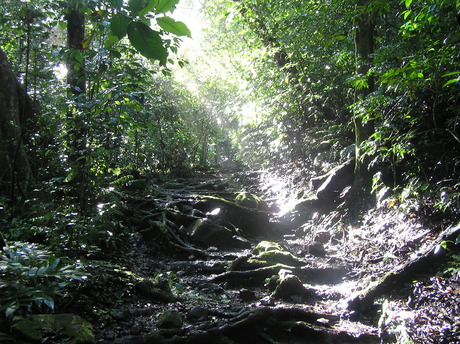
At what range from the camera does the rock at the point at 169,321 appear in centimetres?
319

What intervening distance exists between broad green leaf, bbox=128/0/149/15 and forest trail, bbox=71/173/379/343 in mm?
2732

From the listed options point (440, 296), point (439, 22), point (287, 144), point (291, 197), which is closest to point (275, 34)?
point (287, 144)

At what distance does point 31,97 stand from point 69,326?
7077 millimetres

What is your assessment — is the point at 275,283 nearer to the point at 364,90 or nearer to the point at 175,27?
the point at 175,27

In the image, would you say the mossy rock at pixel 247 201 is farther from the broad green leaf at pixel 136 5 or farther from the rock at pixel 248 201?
the broad green leaf at pixel 136 5

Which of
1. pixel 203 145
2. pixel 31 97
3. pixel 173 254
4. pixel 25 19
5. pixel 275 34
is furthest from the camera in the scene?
pixel 203 145

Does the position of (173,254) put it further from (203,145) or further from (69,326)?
(203,145)

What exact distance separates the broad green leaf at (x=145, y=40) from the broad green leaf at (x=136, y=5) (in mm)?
50

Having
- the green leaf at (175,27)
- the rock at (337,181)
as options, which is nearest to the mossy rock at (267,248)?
the rock at (337,181)

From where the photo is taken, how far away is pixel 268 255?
583 centimetres

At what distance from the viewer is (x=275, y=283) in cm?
487

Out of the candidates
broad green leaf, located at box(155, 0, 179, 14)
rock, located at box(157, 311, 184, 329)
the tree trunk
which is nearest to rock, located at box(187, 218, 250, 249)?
the tree trunk

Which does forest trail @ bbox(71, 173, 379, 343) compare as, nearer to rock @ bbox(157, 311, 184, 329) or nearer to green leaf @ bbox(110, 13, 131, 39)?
rock @ bbox(157, 311, 184, 329)

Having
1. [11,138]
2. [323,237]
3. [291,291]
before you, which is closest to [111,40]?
[291,291]
